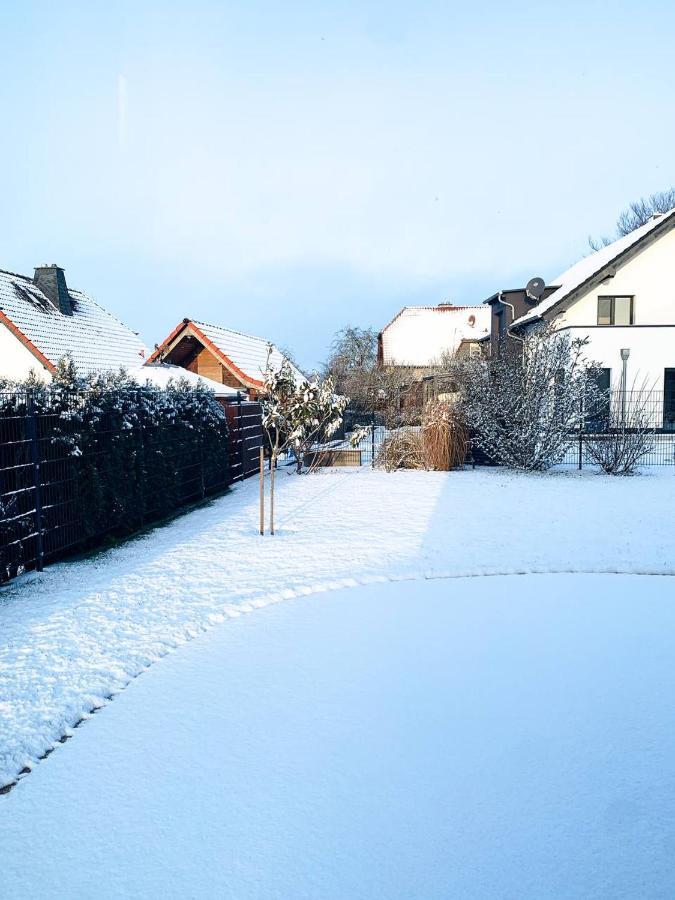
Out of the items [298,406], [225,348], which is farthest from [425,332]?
[298,406]

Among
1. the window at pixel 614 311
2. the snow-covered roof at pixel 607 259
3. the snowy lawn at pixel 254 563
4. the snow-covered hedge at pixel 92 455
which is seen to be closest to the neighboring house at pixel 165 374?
the snowy lawn at pixel 254 563

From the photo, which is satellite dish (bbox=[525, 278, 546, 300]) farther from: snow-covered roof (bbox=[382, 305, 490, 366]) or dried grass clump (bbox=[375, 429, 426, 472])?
snow-covered roof (bbox=[382, 305, 490, 366])

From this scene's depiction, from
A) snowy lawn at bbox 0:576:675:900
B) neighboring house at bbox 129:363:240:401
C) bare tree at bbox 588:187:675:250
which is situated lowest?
snowy lawn at bbox 0:576:675:900

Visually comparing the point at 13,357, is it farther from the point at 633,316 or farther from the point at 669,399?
the point at 669,399

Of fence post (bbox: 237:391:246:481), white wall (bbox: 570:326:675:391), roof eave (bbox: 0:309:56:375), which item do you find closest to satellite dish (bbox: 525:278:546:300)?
white wall (bbox: 570:326:675:391)

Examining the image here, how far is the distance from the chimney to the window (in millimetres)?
17834

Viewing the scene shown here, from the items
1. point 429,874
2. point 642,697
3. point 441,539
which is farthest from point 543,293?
point 429,874

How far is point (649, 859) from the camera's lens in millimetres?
2242

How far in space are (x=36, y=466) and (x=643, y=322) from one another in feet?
71.3

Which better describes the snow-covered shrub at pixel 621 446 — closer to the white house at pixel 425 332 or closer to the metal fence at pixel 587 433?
the metal fence at pixel 587 433

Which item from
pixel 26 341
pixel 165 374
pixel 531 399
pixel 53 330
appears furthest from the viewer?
pixel 165 374

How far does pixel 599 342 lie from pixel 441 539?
17629 millimetres

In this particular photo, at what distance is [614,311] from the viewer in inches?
882

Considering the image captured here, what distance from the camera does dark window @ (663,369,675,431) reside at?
70.8 ft
